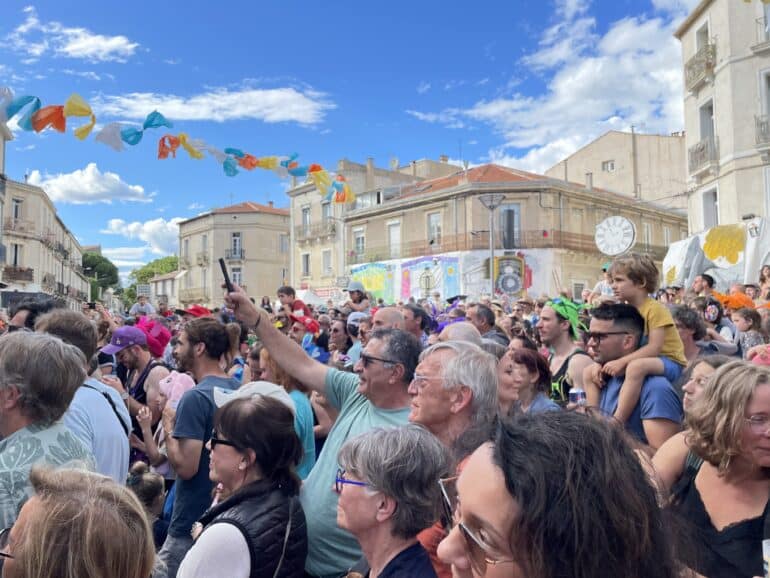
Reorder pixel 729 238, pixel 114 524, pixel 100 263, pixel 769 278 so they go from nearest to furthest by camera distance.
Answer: pixel 114 524 → pixel 769 278 → pixel 729 238 → pixel 100 263

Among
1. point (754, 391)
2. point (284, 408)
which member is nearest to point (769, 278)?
point (754, 391)

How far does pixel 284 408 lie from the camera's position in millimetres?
2646

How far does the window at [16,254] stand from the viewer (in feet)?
146

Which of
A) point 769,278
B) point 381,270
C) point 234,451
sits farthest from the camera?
point 381,270

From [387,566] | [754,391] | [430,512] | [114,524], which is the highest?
[754,391]

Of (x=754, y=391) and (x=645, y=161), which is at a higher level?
(x=645, y=161)

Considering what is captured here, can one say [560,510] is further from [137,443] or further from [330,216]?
[330,216]

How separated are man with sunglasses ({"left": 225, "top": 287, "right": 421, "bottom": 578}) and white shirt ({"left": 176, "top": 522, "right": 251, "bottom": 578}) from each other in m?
0.51

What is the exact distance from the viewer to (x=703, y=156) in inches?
738

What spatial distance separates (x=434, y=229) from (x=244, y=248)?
21.8m

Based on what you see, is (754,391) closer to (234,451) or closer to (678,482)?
(678,482)

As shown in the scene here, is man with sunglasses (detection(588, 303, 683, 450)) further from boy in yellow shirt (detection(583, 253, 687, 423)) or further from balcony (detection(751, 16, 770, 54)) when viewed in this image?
balcony (detection(751, 16, 770, 54))

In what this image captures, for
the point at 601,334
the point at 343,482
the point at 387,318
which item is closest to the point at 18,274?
the point at 387,318

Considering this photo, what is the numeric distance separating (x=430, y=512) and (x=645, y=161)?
36.0 m
